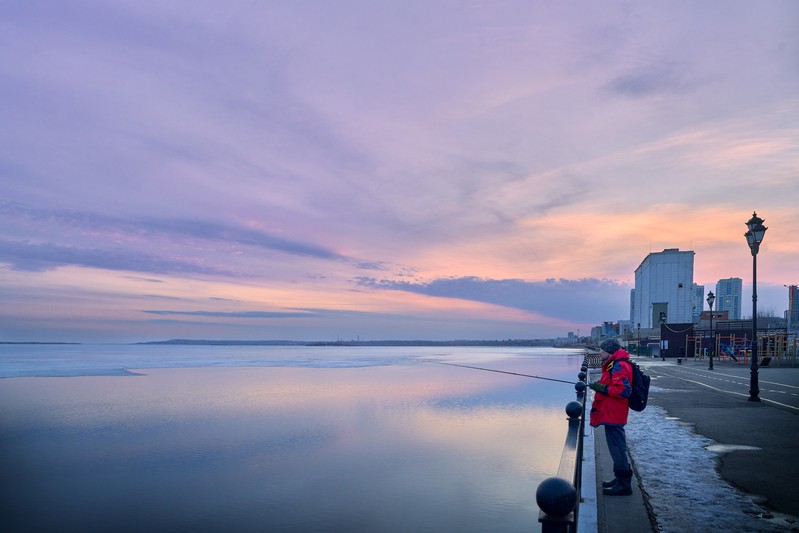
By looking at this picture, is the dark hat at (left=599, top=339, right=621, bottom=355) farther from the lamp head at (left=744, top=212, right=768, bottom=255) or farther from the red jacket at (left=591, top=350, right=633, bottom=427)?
the lamp head at (left=744, top=212, right=768, bottom=255)

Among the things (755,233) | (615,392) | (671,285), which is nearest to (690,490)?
(615,392)

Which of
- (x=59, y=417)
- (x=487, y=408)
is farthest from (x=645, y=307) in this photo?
(x=59, y=417)

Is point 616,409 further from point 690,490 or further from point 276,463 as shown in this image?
point 276,463

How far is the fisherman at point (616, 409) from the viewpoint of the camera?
6484 millimetres

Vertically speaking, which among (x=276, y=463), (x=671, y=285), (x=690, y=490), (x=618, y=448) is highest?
(x=671, y=285)

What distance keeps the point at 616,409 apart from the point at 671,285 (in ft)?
412

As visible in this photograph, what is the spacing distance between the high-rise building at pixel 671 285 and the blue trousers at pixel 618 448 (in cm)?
11799

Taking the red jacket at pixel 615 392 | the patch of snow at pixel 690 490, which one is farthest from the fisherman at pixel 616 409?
the patch of snow at pixel 690 490

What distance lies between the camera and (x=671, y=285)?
389 feet

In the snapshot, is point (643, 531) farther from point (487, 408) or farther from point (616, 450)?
point (487, 408)

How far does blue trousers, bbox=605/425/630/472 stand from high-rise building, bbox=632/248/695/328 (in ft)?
387

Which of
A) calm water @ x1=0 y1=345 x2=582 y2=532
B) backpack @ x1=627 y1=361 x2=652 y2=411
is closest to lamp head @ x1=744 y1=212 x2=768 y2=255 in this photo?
calm water @ x1=0 y1=345 x2=582 y2=532

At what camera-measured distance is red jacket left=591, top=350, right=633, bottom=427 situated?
6.47 m

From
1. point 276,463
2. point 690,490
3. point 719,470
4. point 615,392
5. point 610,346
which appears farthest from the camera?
point 276,463
